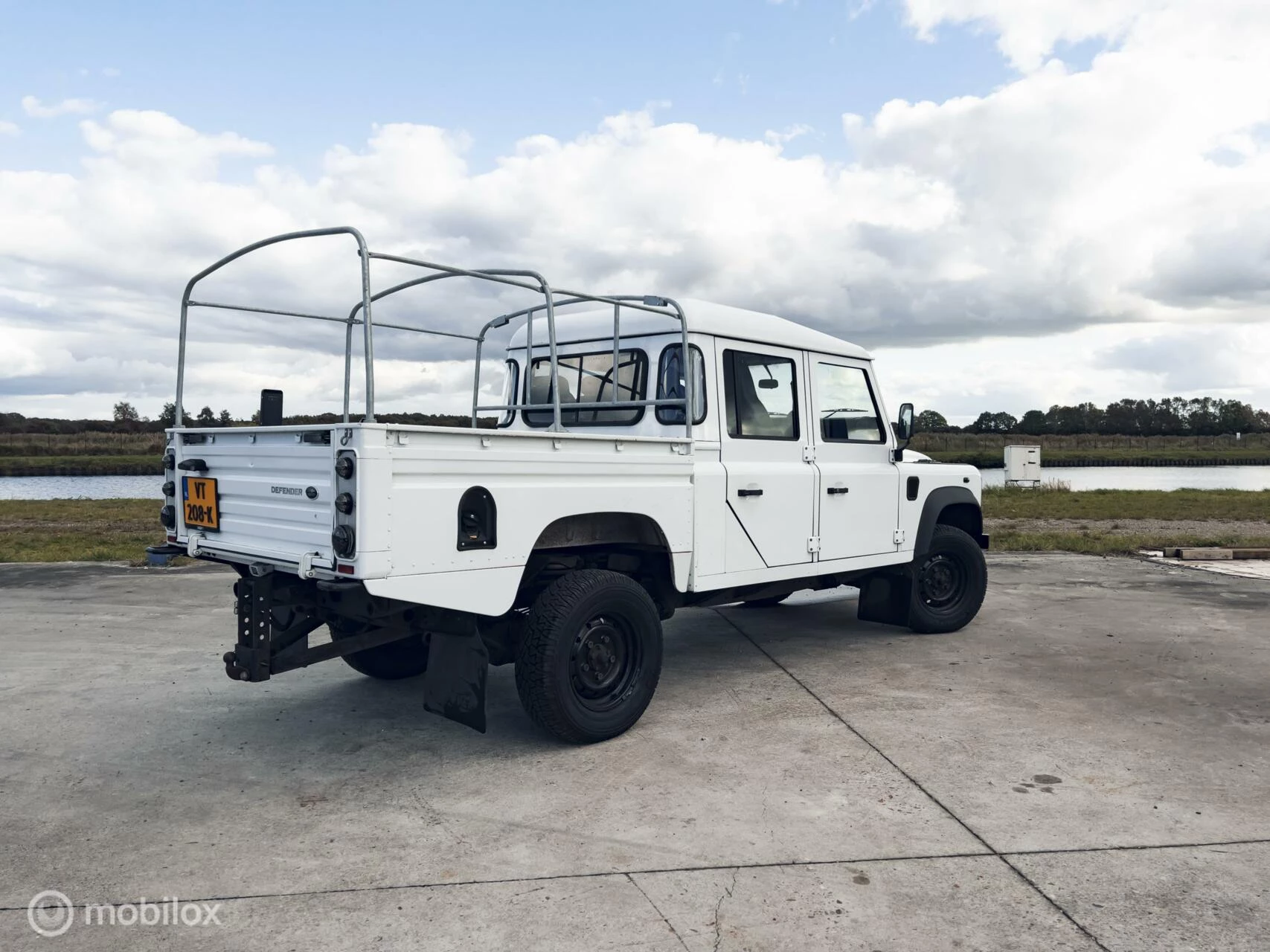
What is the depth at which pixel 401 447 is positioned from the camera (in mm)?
3734

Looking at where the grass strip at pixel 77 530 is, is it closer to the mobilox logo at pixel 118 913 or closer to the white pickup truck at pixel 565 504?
the white pickup truck at pixel 565 504

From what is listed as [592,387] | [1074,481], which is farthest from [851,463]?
[1074,481]

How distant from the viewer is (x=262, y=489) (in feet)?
14.2

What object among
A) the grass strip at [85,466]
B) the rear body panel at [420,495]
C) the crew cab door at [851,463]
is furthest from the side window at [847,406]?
the grass strip at [85,466]

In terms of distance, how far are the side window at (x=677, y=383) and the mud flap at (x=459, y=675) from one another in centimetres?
180

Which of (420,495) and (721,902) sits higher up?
(420,495)

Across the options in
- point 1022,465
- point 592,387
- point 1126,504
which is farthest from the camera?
point 1022,465

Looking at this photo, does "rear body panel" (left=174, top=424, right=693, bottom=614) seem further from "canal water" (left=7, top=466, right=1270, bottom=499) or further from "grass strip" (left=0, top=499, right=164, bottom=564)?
"canal water" (left=7, top=466, right=1270, bottom=499)

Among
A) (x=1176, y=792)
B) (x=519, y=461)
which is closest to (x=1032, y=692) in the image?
(x=1176, y=792)

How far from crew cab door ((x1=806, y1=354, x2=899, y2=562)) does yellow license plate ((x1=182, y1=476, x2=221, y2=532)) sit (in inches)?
137

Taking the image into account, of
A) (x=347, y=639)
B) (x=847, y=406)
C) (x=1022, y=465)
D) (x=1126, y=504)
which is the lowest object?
(x=1126, y=504)

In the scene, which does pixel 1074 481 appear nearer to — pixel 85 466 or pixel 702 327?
pixel 702 327

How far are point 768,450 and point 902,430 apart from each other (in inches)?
58.4

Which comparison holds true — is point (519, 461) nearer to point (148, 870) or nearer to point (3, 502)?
point (148, 870)
